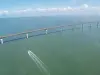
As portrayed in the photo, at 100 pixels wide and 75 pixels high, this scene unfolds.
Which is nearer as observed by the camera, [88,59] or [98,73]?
[98,73]

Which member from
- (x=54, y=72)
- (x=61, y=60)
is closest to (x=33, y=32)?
(x=61, y=60)

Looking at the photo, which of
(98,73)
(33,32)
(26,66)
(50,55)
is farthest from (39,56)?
(33,32)

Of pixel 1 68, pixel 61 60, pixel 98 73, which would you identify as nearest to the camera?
pixel 98 73

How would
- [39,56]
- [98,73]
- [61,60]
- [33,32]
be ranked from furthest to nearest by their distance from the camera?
[33,32] < [39,56] < [61,60] < [98,73]

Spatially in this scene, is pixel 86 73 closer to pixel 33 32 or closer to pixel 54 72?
pixel 54 72

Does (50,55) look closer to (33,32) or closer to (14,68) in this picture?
(14,68)

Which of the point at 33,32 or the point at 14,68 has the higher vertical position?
the point at 33,32

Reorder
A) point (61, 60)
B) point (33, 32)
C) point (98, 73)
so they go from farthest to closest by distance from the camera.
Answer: point (33, 32), point (61, 60), point (98, 73)

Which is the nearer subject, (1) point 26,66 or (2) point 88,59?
(1) point 26,66

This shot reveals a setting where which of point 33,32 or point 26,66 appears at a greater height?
point 33,32
